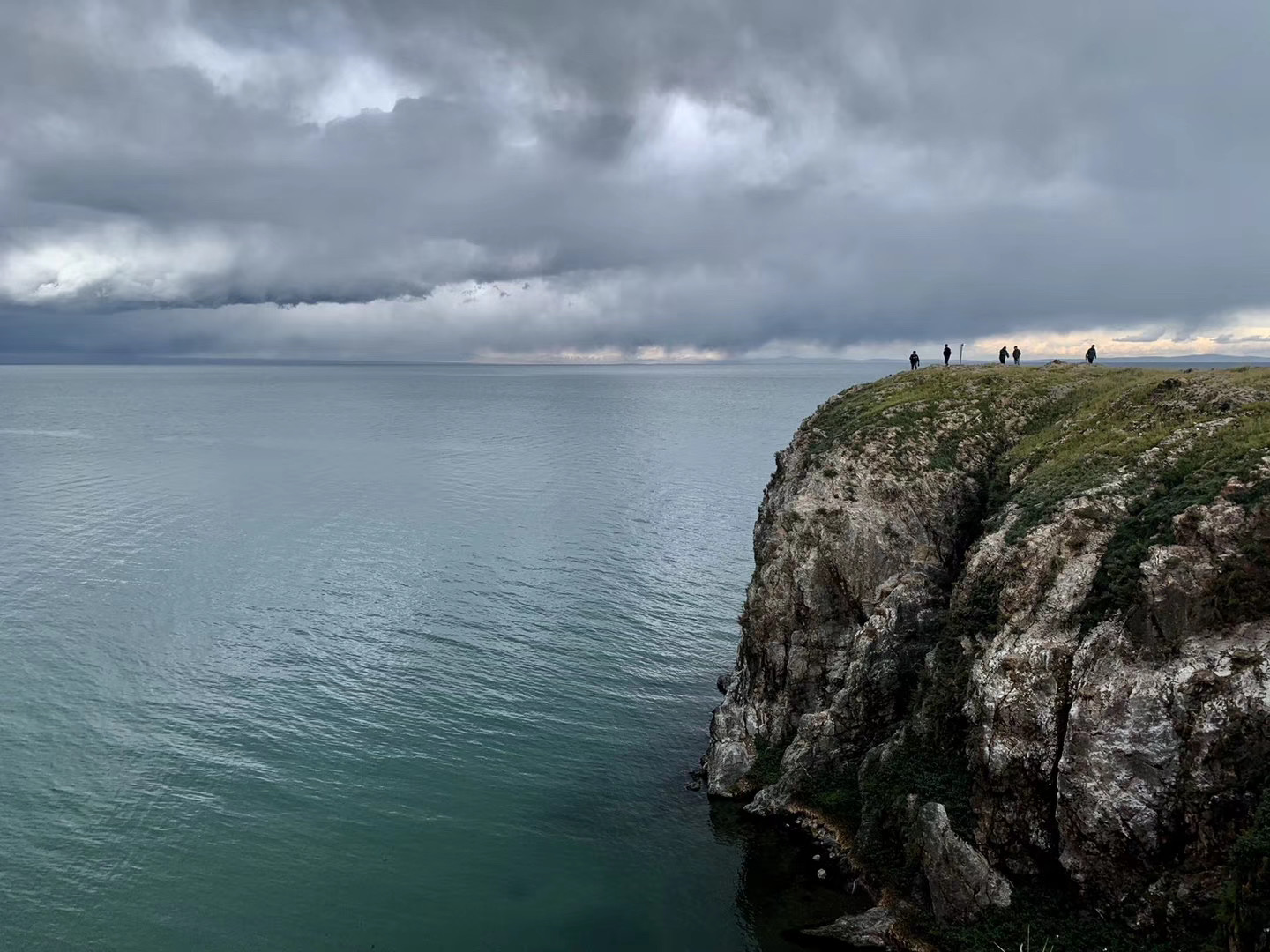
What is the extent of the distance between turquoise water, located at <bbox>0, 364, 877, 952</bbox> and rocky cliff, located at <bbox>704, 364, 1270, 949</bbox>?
6.81 metres

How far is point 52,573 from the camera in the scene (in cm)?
8438

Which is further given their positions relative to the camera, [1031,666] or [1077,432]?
[1077,432]

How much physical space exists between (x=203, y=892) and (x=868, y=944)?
32324 millimetres

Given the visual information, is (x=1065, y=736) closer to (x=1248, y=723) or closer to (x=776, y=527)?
(x=1248, y=723)

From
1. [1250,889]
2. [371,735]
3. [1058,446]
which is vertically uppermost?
[1058,446]

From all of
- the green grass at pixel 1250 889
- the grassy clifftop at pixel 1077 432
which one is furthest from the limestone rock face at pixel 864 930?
the grassy clifftop at pixel 1077 432

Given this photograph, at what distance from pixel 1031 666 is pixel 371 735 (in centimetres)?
4173

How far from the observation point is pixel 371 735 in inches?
2191

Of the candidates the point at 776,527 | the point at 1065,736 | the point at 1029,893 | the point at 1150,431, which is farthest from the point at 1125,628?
the point at 776,527

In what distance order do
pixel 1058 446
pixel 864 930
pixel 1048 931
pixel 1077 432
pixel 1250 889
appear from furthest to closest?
1. pixel 1077 432
2. pixel 1058 446
3. pixel 864 930
4. pixel 1048 931
5. pixel 1250 889

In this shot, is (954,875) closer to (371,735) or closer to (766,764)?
(766,764)

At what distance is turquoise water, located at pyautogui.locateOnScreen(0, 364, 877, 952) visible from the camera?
39969 millimetres

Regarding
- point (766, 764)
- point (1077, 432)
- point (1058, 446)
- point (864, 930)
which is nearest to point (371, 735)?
point (766, 764)

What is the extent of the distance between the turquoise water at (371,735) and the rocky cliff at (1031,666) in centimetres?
681
